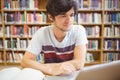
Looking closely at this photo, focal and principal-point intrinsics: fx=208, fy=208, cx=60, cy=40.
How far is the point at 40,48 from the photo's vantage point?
5.29 feet

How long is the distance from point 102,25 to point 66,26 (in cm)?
273

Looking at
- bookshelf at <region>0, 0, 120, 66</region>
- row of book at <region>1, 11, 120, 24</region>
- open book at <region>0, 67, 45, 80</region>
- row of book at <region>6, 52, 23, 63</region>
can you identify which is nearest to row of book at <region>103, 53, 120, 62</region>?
bookshelf at <region>0, 0, 120, 66</region>

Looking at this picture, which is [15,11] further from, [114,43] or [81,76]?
[81,76]

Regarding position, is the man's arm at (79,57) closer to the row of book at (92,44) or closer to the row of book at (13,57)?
the row of book at (92,44)

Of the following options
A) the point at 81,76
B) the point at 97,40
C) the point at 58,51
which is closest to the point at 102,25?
the point at 97,40

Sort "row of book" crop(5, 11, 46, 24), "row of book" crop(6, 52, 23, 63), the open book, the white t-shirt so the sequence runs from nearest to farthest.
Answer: the open book, the white t-shirt, "row of book" crop(5, 11, 46, 24), "row of book" crop(6, 52, 23, 63)

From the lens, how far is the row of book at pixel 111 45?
416cm

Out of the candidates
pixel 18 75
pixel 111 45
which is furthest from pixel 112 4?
pixel 18 75

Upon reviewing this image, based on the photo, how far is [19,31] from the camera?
13.9 ft

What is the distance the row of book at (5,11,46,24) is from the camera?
13.6 ft

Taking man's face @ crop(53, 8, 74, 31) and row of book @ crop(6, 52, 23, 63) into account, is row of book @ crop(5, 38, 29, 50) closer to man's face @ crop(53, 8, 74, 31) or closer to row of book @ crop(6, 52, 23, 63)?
row of book @ crop(6, 52, 23, 63)

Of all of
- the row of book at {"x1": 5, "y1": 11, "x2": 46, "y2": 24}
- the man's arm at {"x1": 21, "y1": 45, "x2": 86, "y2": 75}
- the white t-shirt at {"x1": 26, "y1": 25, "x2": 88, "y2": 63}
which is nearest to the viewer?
the man's arm at {"x1": 21, "y1": 45, "x2": 86, "y2": 75}

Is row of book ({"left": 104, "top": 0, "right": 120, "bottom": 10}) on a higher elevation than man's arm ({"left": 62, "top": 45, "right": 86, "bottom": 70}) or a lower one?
higher

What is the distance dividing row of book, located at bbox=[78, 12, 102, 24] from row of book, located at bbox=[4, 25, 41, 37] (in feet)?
2.90
